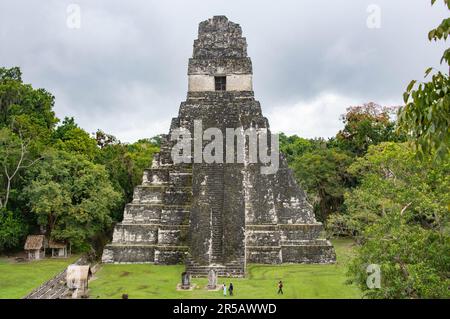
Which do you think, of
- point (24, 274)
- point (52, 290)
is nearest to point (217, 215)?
point (52, 290)

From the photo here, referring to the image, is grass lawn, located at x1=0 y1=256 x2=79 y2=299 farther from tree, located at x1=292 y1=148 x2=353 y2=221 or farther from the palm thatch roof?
tree, located at x1=292 y1=148 x2=353 y2=221

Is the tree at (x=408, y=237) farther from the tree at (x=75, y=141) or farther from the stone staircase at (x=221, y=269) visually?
the tree at (x=75, y=141)

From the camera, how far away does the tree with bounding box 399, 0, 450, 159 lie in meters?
4.27

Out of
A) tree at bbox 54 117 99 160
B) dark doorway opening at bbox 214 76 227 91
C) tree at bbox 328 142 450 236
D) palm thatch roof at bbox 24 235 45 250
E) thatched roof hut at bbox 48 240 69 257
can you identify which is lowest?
thatched roof hut at bbox 48 240 69 257

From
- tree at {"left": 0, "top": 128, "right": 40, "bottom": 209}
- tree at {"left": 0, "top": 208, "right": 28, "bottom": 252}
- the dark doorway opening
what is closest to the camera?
tree at {"left": 0, "top": 208, "right": 28, "bottom": 252}

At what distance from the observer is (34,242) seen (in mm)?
22562

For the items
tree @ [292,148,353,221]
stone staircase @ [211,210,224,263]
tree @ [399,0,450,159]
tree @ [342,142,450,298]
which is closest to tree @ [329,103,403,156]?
tree @ [292,148,353,221]

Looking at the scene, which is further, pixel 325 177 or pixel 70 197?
pixel 325 177

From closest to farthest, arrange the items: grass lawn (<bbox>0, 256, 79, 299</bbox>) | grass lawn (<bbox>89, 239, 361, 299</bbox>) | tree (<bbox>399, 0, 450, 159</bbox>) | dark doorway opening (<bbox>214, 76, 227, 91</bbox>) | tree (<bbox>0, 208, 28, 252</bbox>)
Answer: tree (<bbox>399, 0, 450, 159</bbox>) < grass lawn (<bbox>89, 239, 361, 299</bbox>) < grass lawn (<bbox>0, 256, 79, 299</bbox>) < tree (<bbox>0, 208, 28, 252</bbox>) < dark doorway opening (<bbox>214, 76, 227, 91</bbox>)

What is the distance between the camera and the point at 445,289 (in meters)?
8.26

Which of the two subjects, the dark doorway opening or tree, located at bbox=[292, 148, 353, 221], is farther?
tree, located at bbox=[292, 148, 353, 221]

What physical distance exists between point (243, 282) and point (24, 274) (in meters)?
8.33

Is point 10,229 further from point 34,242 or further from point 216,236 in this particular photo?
point 216,236

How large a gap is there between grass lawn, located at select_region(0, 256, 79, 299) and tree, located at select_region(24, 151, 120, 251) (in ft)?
4.62
